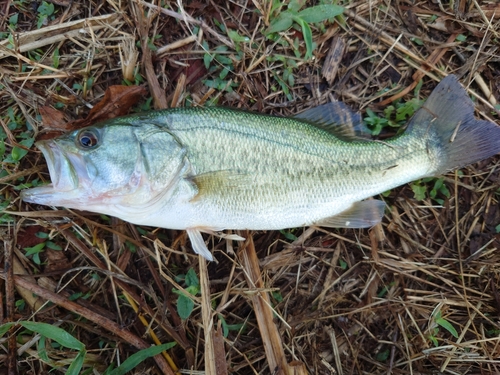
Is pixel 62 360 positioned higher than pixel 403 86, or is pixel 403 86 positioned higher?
pixel 403 86

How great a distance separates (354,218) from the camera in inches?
114

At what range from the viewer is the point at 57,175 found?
240 cm

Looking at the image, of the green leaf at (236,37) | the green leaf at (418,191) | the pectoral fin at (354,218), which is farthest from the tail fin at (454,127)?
the green leaf at (236,37)

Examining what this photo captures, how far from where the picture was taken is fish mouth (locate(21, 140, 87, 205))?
7.83ft

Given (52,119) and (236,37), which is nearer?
(52,119)

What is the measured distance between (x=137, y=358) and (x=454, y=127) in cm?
320

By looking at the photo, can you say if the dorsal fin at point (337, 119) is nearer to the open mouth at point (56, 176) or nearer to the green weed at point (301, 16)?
the green weed at point (301, 16)

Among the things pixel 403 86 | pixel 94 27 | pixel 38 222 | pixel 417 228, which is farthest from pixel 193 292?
pixel 403 86

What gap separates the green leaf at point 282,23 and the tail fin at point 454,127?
138cm

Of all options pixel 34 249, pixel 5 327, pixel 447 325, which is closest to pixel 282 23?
pixel 34 249

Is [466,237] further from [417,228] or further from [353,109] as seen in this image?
[353,109]

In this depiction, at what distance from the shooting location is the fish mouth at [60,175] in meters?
2.39

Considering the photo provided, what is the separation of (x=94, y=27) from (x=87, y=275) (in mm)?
2160

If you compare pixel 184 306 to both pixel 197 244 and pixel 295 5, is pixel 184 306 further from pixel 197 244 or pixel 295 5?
pixel 295 5
